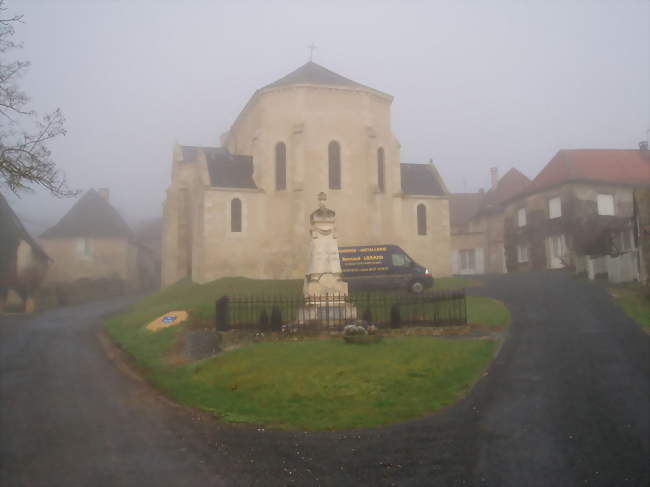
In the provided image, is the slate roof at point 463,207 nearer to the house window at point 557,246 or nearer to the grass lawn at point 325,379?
the house window at point 557,246

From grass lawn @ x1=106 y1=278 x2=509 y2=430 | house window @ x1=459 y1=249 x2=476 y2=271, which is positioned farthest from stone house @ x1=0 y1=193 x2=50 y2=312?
house window @ x1=459 y1=249 x2=476 y2=271

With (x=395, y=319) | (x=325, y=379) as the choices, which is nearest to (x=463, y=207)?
(x=395, y=319)

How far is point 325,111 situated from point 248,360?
21217 millimetres

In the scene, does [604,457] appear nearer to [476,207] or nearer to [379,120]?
[379,120]

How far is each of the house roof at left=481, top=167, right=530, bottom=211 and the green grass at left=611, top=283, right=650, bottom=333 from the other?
2308 centimetres

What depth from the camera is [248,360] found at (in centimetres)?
→ 1117

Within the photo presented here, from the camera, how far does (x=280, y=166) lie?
30531 millimetres

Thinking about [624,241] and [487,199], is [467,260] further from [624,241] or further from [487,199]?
[624,241]

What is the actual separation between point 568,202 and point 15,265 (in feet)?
106

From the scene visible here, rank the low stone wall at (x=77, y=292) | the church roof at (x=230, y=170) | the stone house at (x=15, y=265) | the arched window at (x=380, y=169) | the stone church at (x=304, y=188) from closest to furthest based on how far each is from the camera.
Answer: the stone house at (x=15, y=265), the stone church at (x=304, y=188), the church roof at (x=230, y=170), the low stone wall at (x=77, y=292), the arched window at (x=380, y=169)

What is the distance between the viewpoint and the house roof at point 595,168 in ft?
112

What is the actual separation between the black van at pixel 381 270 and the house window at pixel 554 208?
53.4 feet

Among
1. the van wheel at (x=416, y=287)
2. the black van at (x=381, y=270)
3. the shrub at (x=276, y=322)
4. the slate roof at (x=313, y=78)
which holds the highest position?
the slate roof at (x=313, y=78)

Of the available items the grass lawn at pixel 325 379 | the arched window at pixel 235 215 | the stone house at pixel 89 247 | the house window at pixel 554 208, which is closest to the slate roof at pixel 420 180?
the house window at pixel 554 208
